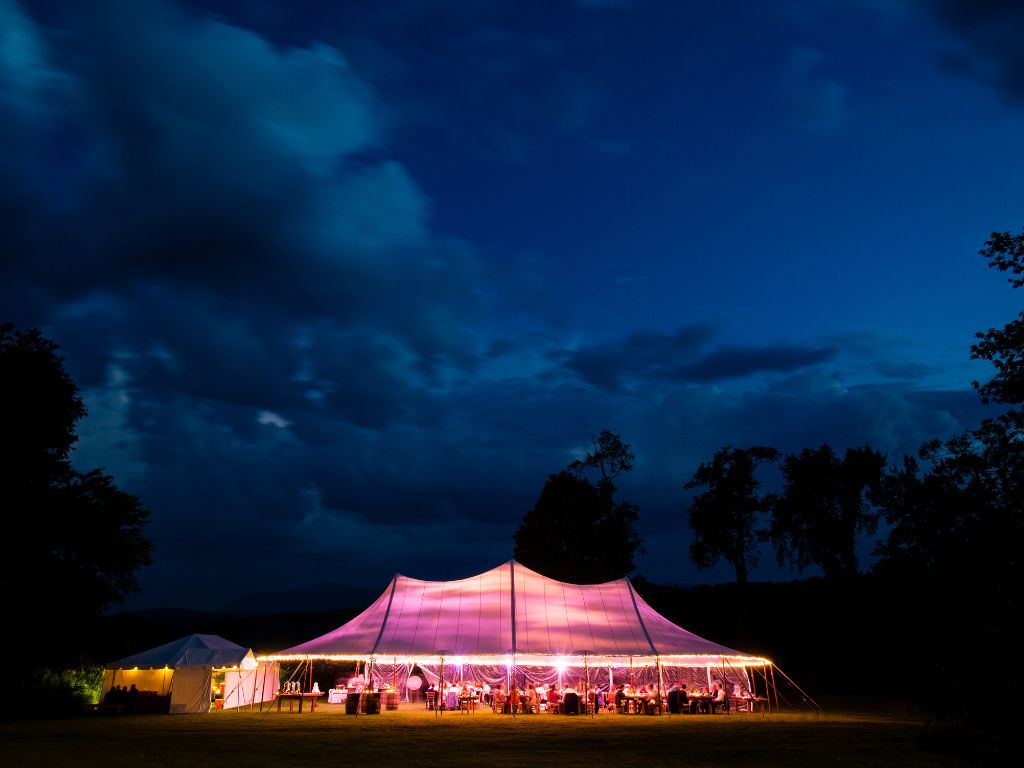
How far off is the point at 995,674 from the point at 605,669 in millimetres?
18013

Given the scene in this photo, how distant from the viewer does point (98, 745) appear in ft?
41.2

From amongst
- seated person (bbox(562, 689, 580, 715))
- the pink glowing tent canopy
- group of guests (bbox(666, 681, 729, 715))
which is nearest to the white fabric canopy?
the pink glowing tent canopy

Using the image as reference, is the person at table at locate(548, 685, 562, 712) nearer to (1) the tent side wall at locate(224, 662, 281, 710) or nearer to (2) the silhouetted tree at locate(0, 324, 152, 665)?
(1) the tent side wall at locate(224, 662, 281, 710)

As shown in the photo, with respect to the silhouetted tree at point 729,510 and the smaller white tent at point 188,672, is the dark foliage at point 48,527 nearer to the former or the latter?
the smaller white tent at point 188,672

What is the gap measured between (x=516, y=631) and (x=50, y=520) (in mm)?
13709

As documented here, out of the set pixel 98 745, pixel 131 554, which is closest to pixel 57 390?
pixel 131 554

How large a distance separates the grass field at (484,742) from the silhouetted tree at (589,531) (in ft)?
64.1

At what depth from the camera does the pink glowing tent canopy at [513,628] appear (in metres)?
20.1

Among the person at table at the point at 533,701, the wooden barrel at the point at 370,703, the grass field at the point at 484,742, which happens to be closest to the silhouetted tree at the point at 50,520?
the grass field at the point at 484,742

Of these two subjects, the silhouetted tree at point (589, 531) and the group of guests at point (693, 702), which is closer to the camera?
the group of guests at point (693, 702)

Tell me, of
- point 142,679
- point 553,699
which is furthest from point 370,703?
point 142,679

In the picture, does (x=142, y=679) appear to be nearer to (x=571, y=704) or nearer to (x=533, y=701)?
(x=533, y=701)

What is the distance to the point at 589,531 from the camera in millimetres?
38562

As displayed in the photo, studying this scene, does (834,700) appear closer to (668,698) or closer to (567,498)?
(668,698)
